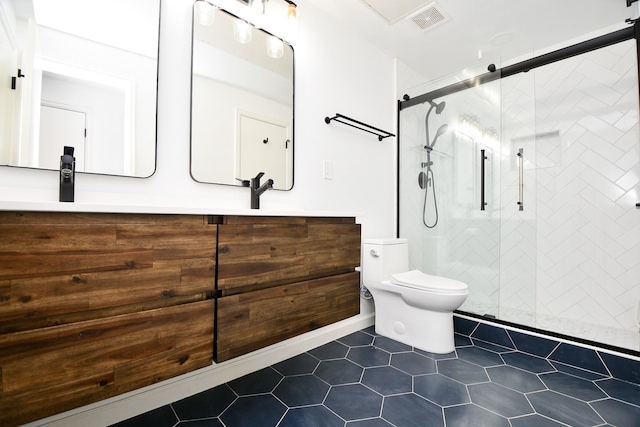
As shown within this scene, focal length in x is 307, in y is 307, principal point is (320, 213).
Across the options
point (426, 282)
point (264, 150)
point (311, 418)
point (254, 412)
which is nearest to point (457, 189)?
point (426, 282)

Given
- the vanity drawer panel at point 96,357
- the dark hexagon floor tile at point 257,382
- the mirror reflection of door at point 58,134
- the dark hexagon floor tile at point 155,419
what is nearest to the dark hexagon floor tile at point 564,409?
the dark hexagon floor tile at point 257,382

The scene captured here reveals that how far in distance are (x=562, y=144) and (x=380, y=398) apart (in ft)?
7.82

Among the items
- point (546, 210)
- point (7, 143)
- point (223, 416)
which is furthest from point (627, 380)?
point (7, 143)

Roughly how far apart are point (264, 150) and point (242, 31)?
66 centimetres

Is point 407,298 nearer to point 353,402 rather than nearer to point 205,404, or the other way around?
point 353,402

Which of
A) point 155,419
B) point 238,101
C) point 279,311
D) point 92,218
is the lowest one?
point 155,419

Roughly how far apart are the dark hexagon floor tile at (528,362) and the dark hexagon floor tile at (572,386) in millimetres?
58

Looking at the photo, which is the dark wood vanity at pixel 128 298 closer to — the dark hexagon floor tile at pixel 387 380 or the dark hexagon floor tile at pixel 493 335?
the dark hexagon floor tile at pixel 387 380

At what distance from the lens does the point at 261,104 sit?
1.77 metres

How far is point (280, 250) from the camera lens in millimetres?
1312

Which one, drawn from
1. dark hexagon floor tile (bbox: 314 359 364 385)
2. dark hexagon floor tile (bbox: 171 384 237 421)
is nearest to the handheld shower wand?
dark hexagon floor tile (bbox: 314 359 364 385)

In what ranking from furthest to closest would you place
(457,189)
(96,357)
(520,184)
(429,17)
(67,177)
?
1. (520,184)
2. (457,189)
3. (429,17)
4. (67,177)
5. (96,357)

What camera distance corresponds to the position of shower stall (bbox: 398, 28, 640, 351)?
2.14 m

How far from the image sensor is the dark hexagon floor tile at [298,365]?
65.1 inches
